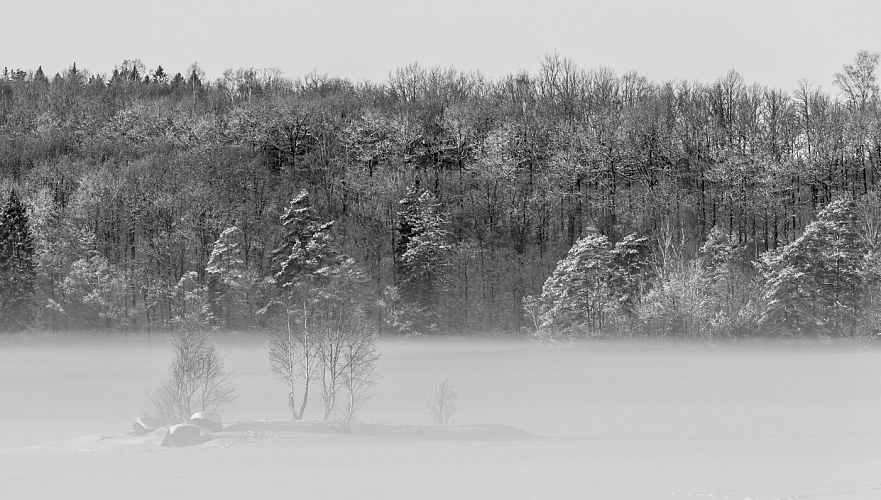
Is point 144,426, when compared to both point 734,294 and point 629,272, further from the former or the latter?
point 734,294

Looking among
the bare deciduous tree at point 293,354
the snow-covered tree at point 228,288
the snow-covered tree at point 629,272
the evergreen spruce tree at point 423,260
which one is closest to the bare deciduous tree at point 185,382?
the bare deciduous tree at point 293,354

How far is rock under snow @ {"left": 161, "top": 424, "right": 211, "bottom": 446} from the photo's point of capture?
51.0 m

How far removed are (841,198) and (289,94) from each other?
99.3 meters

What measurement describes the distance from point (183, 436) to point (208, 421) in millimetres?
2670

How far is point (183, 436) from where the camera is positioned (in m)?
51.2

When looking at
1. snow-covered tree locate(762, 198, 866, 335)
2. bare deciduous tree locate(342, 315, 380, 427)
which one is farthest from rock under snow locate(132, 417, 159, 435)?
snow-covered tree locate(762, 198, 866, 335)

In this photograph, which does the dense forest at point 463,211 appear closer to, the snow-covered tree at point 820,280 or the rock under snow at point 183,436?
the snow-covered tree at point 820,280

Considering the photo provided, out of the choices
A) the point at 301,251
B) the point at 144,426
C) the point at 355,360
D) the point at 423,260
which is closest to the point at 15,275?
the point at 301,251

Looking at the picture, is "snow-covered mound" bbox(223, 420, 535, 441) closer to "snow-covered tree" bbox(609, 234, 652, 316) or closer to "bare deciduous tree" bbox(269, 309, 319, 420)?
"bare deciduous tree" bbox(269, 309, 319, 420)

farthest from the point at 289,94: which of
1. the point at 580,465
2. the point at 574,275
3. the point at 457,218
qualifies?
the point at 580,465

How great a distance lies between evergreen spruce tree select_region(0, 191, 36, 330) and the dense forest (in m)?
0.20

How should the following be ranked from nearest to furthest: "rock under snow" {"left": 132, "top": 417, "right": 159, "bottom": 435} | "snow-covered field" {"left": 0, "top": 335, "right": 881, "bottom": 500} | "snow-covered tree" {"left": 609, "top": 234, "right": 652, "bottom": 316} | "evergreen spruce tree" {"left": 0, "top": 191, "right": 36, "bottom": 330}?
"snow-covered field" {"left": 0, "top": 335, "right": 881, "bottom": 500}
"rock under snow" {"left": 132, "top": 417, "right": 159, "bottom": 435}
"snow-covered tree" {"left": 609, "top": 234, "right": 652, "bottom": 316}
"evergreen spruce tree" {"left": 0, "top": 191, "right": 36, "bottom": 330}

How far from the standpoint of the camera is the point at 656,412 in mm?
66938

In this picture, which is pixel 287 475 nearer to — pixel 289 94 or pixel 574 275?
pixel 574 275
